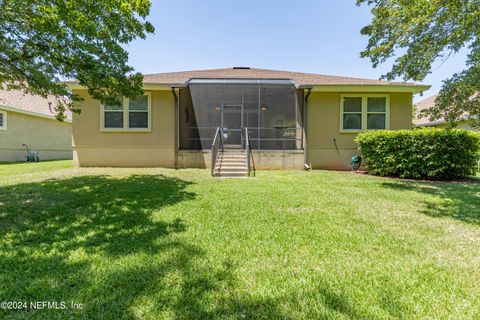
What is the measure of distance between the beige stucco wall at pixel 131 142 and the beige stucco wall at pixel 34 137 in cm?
773

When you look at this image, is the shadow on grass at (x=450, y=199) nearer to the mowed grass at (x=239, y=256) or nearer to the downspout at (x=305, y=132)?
the mowed grass at (x=239, y=256)

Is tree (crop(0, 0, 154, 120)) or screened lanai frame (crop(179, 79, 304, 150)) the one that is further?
screened lanai frame (crop(179, 79, 304, 150))

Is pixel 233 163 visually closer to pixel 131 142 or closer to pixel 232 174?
pixel 232 174

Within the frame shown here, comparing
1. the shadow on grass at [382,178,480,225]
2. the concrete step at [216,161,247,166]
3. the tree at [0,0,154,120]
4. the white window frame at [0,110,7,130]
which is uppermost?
the tree at [0,0,154,120]

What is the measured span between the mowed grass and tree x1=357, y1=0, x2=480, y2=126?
247cm

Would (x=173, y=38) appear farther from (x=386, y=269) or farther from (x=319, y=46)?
(x=386, y=269)

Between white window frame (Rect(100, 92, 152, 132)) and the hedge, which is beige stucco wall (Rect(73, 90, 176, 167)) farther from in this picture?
the hedge

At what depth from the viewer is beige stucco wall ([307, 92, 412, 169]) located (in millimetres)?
10906

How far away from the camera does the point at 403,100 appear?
35.7ft

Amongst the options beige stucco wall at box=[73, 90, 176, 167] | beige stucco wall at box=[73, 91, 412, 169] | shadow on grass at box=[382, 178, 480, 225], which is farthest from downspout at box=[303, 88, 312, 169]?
beige stucco wall at box=[73, 90, 176, 167]

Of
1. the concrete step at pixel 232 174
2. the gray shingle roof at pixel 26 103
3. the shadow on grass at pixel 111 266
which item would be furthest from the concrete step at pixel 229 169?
the gray shingle roof at pixel 26 103

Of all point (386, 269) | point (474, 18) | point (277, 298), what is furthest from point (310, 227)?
point (474, 18)

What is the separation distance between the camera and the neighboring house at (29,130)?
14.5m

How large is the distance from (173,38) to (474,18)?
9616 millimetres
